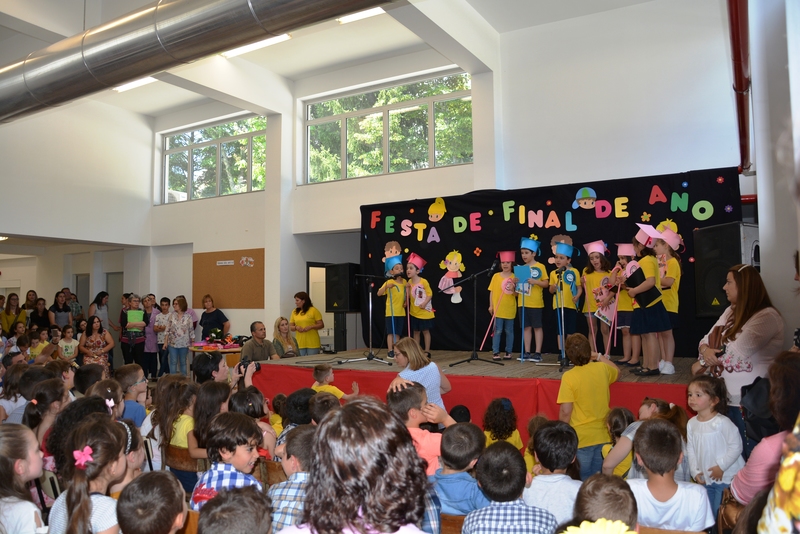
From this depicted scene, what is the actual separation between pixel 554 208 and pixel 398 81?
3.67m

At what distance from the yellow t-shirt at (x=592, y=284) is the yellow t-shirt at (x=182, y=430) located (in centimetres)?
441

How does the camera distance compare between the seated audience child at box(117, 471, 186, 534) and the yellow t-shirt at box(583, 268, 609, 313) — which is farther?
the yellow t-shirt at box(583, 268, 609, 313)

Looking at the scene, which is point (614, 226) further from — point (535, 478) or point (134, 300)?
point (134, 300)

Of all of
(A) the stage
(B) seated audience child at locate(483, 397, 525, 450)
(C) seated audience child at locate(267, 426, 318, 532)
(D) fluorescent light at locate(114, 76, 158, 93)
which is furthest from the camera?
(D) fluorescent light at locate(114, 76, 158, 93)

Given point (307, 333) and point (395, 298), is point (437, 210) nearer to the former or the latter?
point (395, 298)

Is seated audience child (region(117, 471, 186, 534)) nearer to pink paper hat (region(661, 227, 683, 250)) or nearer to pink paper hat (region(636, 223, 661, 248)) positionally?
pink paper hat (region(636, 223, 661, 248))

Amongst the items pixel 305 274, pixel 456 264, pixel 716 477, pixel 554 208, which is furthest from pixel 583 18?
pixel 716 477

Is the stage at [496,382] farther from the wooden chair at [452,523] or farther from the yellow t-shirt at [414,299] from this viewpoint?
the wooden chair at [452,523]

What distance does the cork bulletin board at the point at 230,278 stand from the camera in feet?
35.8

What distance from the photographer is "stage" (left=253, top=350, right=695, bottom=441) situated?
5.01m

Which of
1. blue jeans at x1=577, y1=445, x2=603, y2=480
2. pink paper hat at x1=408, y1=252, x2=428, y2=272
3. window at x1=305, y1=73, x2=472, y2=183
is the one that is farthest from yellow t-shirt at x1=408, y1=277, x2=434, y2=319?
blue jeans at x1=577, y1=445, x2=603, y2=480

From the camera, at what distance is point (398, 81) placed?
32.2 ft

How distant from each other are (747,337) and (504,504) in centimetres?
209

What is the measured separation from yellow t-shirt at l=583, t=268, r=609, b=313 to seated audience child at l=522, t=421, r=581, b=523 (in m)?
3.80
